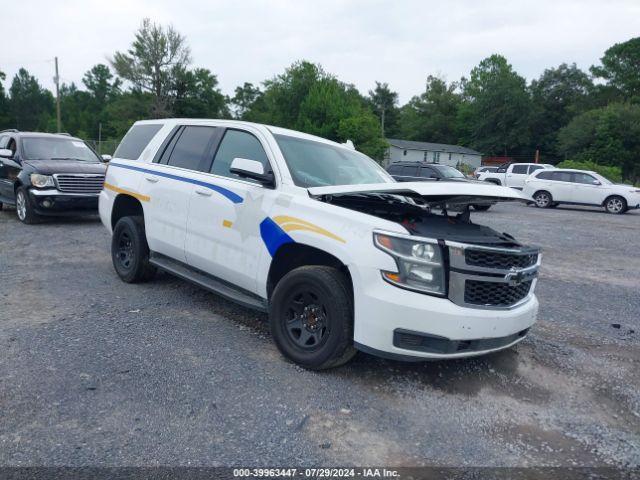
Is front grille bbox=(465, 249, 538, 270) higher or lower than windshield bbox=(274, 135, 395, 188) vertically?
lower

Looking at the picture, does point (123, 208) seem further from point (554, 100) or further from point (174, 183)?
point (554, 100)

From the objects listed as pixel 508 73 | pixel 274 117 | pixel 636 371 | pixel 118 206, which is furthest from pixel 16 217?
pixel 508 73

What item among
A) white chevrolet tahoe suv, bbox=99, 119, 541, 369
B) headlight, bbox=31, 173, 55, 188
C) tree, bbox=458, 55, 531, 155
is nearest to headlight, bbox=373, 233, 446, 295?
white chevrolet tahoe suv, bbox=99, 119, 541, 369

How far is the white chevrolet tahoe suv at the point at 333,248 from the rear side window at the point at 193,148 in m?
0.02

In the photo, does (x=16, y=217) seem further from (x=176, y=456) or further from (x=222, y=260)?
(x=176, y=456)

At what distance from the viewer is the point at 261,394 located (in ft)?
11.3

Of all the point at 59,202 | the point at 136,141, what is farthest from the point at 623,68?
the point at 136,141

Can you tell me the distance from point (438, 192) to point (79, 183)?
28.3 feet

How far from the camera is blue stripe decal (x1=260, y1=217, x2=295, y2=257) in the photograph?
12.8ft

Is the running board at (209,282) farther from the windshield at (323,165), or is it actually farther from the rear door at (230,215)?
the windshield at (323,165)

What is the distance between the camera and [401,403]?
3.42 m

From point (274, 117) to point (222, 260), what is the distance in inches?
2601

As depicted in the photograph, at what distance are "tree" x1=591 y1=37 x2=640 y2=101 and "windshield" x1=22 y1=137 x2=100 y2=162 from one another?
7610 centimetres

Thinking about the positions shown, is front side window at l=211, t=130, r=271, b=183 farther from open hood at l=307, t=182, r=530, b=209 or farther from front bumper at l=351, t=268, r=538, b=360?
front bumper at l=351, t=268, r=538, b=360
